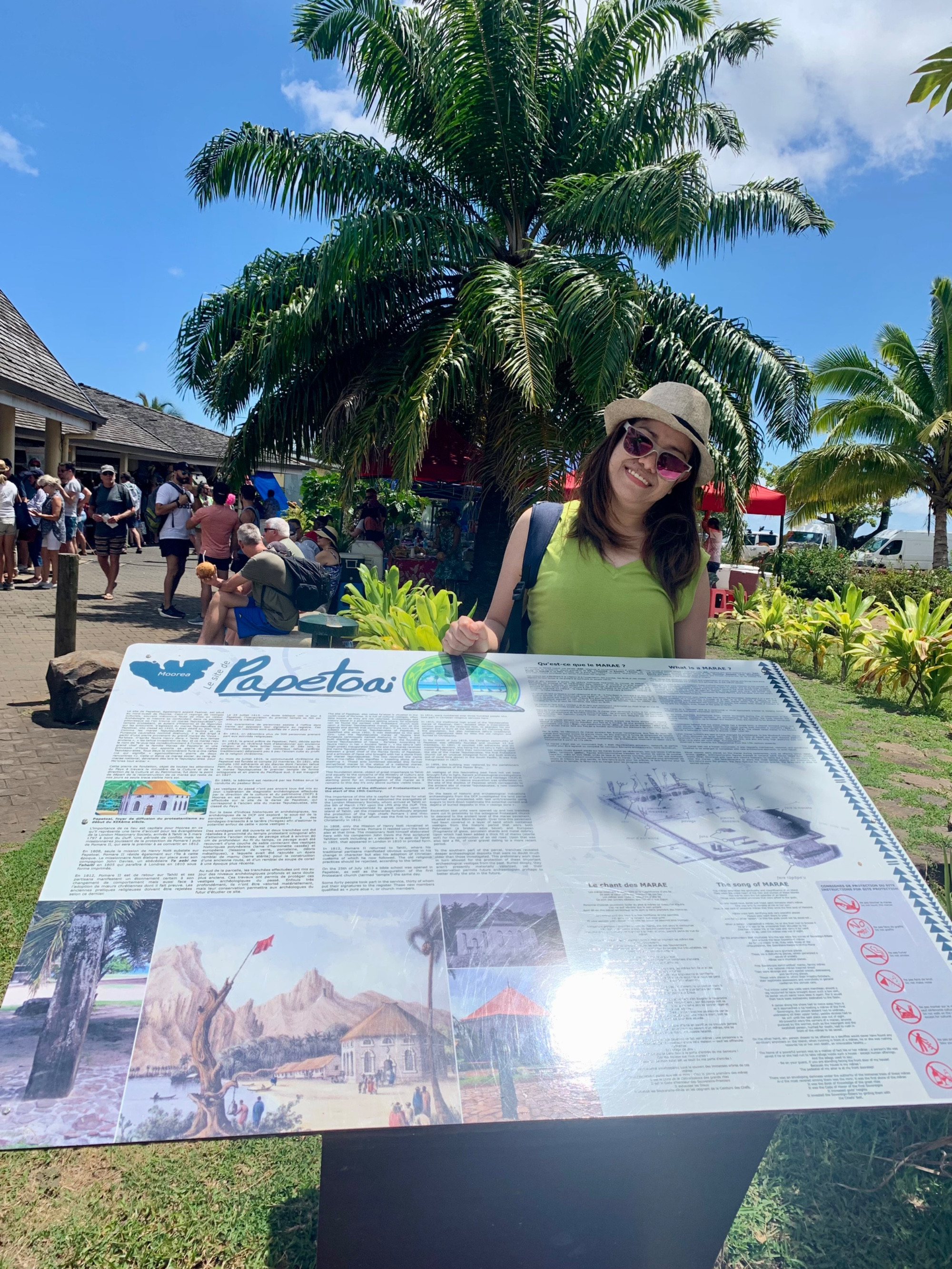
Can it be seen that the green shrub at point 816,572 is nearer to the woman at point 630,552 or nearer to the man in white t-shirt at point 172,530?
the man in white t-shirt at point 172,530

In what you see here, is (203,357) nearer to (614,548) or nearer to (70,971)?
(614,548)

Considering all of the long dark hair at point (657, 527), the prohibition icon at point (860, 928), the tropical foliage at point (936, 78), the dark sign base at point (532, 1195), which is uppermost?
the tropical foliage at point (936, 78)

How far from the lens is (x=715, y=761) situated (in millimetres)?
1996

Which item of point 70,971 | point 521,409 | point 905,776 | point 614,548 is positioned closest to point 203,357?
point 521,409

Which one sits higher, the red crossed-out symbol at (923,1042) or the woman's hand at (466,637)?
the woman's hand at (466,637)

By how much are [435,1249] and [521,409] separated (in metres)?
8.31

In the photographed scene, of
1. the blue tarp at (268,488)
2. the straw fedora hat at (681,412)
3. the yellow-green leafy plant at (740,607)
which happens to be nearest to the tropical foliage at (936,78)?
the straw fedora hat at (681,412)

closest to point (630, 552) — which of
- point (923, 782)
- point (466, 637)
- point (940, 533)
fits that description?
point (466, 637)

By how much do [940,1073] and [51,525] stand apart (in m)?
14.0

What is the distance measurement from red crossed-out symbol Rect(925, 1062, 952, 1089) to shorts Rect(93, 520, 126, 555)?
1268cm

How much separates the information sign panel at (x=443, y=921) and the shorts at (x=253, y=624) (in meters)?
5.59

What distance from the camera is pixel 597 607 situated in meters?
2.34

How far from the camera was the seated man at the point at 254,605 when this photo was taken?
7.21 m

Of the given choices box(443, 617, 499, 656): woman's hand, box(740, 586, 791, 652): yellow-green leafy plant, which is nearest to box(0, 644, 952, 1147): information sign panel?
box(443, 617, 499, 656): woman's hand
